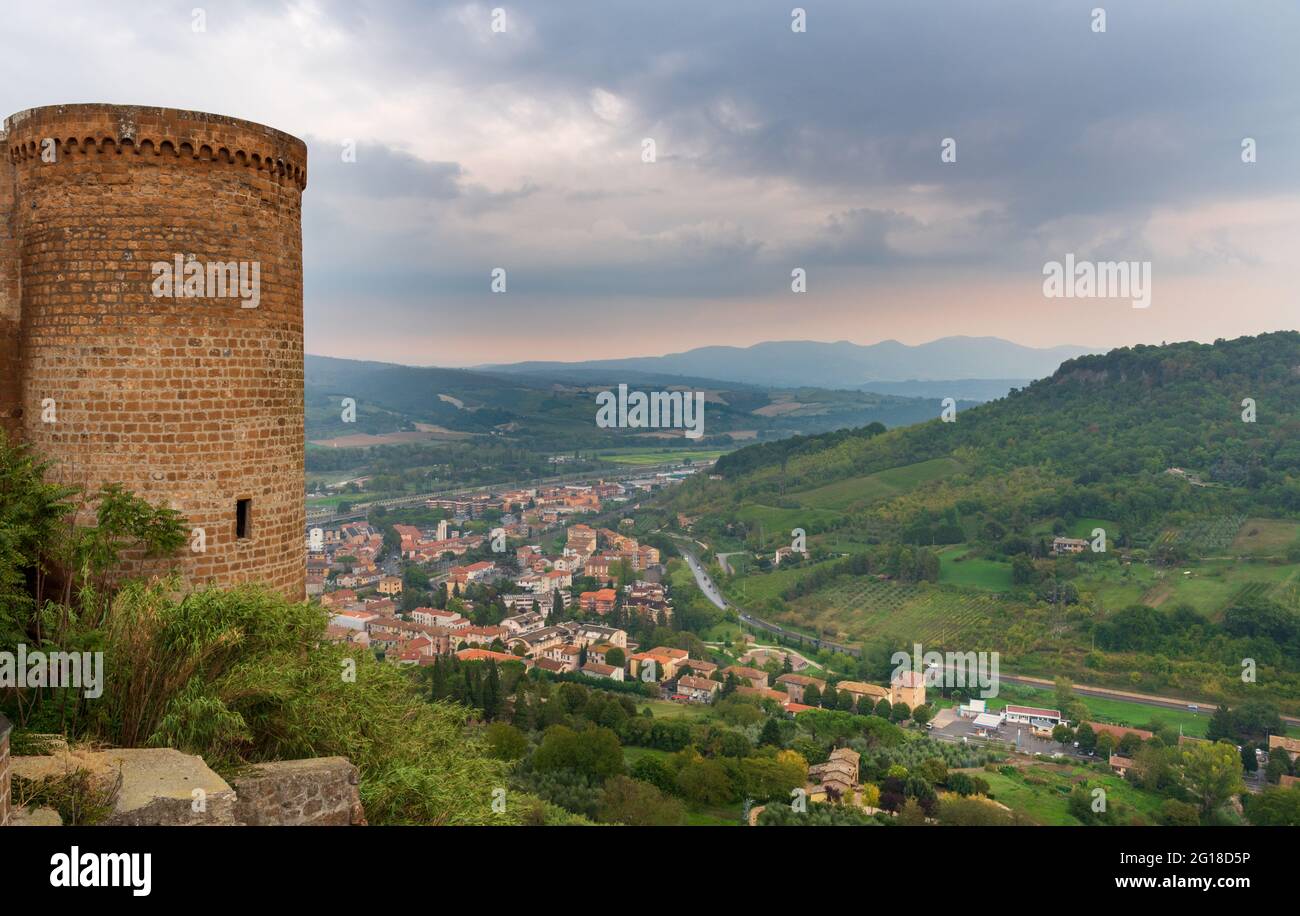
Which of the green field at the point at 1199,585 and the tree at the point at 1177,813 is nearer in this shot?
the tree at the point at 1177,813

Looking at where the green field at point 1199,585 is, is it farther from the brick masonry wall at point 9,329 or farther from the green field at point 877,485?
the brick masonry wall at point 9,329

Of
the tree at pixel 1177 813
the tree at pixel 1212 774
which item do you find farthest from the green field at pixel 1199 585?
the tree at pixel 1177 813

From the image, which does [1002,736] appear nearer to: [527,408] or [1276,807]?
[1276,807]

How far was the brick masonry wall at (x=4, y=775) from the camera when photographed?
197 inches

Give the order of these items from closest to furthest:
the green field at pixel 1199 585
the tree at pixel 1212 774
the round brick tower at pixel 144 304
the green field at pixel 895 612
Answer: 1. the round brick tower at pixel 144 304
2. the tree at pixel 1212 774
3. the green field at pixel 1199 585
4. the green field at pixel 895 612

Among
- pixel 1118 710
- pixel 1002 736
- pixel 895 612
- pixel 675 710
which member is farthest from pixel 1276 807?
pixel 675 710

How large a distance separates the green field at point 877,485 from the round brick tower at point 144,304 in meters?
81.0

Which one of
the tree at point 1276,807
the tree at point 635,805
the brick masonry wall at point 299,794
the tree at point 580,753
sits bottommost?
the tree at point 1276,807

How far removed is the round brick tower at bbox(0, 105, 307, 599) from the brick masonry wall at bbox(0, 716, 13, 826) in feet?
11.8

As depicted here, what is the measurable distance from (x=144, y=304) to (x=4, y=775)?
4819mm

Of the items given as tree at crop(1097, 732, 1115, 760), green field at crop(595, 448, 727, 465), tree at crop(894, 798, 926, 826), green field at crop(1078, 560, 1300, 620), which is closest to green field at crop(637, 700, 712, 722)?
tree at crop(894, 798, 926, 826)
